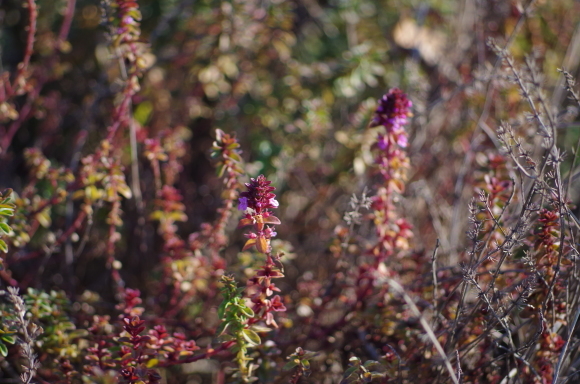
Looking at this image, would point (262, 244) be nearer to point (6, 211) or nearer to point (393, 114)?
point (393, 114)

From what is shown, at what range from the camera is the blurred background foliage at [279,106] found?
2.76 meters

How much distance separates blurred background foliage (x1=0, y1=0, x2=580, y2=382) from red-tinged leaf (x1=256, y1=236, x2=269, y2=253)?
2.93 feet

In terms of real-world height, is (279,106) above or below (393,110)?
above

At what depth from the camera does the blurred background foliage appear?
2.76 m

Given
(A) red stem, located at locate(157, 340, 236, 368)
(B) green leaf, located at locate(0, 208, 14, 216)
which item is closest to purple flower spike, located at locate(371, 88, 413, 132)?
(A) red stem, located at locate(157, 340, 236, 368)

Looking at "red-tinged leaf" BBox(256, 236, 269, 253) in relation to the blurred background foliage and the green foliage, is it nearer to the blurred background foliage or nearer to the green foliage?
the green foliage

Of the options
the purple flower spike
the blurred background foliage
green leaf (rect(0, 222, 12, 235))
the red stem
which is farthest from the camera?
the blurred background foliage

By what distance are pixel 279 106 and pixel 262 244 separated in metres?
1.68

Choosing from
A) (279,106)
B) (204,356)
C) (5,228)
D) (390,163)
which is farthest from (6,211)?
(279,106)

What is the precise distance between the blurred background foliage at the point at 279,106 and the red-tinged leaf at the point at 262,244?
2.93ft

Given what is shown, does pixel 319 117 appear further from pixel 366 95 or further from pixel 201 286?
pixel 201 286

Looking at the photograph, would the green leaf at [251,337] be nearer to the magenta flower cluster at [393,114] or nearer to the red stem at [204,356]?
the red stem at [204,356]

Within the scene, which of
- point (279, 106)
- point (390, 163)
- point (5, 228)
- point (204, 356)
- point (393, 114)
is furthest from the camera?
point (279, 106)

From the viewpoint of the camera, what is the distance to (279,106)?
3158 mm
